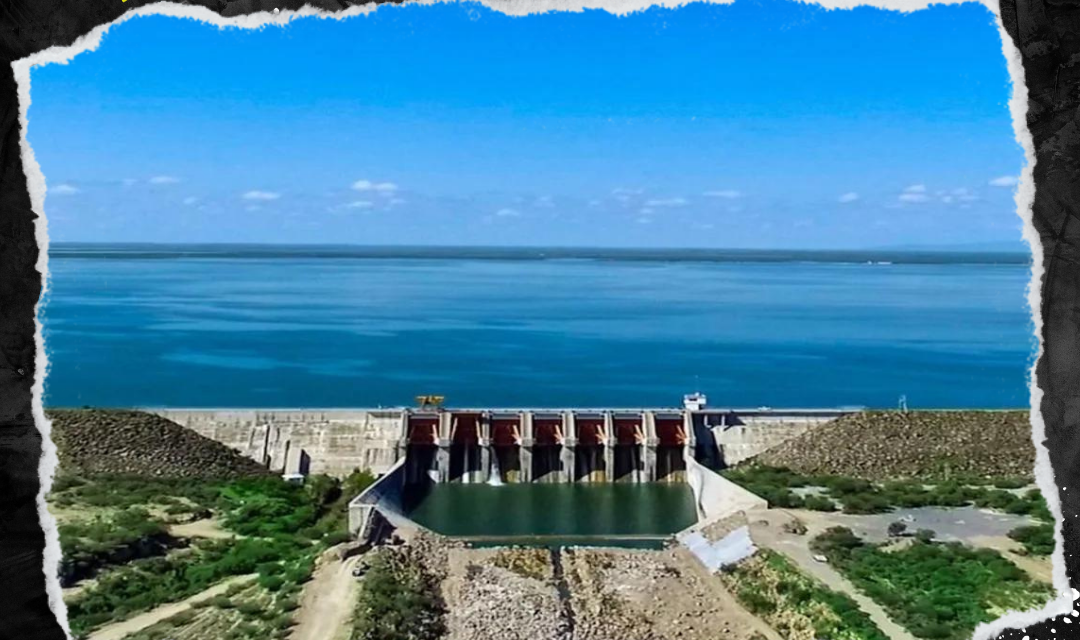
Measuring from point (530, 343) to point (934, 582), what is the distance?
27453 mm

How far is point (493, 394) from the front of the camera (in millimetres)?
27344

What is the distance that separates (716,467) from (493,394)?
10.4m

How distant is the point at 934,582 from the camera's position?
9867 millimetres

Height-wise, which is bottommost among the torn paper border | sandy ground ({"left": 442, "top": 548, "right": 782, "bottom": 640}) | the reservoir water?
the reservoir water

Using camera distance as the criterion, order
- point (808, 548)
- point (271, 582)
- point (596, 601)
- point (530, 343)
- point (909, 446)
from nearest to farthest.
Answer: point (271, 582)
point (596, 601)
point (808, 548)
point (909, 446)
point (530, 343)

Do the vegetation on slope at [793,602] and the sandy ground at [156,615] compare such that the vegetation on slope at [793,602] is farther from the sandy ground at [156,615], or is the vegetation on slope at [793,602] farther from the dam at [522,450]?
the sandy ground at [156,615]

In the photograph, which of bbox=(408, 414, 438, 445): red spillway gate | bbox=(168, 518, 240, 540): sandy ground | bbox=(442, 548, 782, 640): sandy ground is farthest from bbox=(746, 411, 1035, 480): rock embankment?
bbox=(168, 518, 240, 540): sandy ground

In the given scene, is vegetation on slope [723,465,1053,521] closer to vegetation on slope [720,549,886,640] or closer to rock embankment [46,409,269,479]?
vegetation on slope [720,549,886,640]

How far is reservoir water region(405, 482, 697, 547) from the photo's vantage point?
15177 mm

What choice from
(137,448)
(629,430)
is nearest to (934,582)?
(629,430)

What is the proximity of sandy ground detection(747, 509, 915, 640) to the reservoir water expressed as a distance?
6.92 ft

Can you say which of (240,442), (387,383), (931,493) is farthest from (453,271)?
(931,493)

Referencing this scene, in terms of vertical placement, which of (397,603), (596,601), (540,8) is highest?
(540,8)

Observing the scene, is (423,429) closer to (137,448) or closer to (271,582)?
(137,448)
